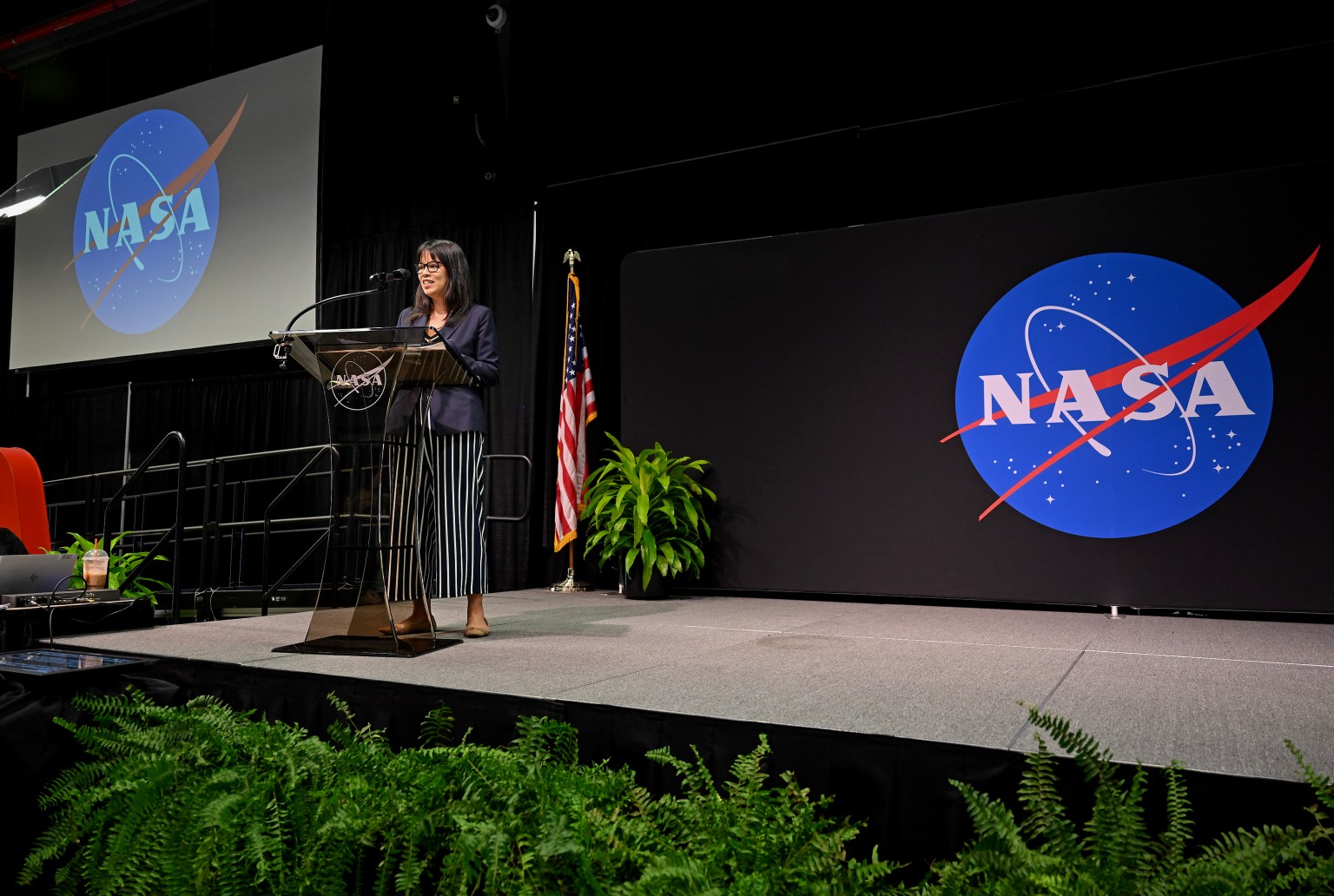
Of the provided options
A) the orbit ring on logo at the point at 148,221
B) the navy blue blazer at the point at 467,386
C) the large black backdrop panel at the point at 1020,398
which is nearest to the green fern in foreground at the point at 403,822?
the navy blue blazer at the point at 467,386

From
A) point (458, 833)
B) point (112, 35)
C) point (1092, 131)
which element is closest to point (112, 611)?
point (458, 833)

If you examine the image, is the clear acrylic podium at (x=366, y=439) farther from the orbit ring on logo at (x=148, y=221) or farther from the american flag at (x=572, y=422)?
the orbit ring on logo at (x=148, y=221)

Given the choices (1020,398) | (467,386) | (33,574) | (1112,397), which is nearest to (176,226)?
(33,574)

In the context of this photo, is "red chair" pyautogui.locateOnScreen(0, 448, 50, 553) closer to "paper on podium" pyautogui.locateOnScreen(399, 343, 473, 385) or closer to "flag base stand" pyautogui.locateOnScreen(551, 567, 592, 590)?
"paper on podium" pyautogui.locateOnScreen(399, 343, 473, 385)

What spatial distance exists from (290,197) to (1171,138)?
570 centimetres

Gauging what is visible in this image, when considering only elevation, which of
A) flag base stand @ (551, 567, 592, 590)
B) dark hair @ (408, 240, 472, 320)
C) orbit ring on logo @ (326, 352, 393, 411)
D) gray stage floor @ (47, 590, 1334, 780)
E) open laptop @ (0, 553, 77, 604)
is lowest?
gray stage floor @ (47, 590, 1334, 780)

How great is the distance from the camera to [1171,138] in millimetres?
4746

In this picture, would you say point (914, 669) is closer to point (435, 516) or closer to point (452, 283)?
point (435, 516)

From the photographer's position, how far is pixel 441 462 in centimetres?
321

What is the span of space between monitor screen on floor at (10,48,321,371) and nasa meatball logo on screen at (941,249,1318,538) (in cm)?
478

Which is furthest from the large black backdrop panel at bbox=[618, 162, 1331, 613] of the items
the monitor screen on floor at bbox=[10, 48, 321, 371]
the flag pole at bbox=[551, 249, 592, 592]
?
the monitor screen on floor at bbox=[10, 48, 321, 371]

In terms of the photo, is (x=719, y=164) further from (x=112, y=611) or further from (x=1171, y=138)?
(x=112, y=611)

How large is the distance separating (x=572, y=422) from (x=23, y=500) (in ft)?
9.65

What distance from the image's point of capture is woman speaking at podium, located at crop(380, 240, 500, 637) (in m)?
3.10
